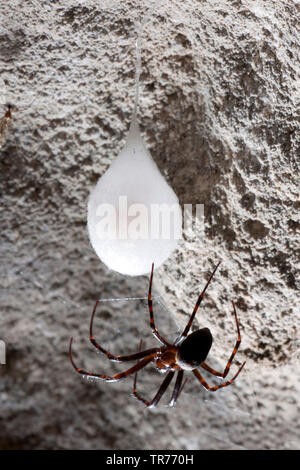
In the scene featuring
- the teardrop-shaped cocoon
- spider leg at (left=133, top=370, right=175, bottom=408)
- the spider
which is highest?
the teardrop-shaped cocoon

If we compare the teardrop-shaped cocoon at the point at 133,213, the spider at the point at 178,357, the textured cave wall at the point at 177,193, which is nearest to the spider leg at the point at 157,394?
the spider at the point at 178,357

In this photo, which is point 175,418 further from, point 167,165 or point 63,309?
point 167,165

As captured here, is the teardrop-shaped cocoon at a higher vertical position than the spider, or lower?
higher

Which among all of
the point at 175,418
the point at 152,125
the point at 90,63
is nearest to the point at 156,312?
the point at 175,418

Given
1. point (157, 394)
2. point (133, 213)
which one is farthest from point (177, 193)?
point (157, 394)

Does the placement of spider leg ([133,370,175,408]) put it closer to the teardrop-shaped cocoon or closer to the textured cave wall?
the textured cave wall

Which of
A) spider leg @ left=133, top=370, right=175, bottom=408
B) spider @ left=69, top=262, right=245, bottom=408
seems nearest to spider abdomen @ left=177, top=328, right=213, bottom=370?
spider @ left=69, top=262, right=245, bottom=408

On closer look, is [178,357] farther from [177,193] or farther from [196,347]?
[177,193]
